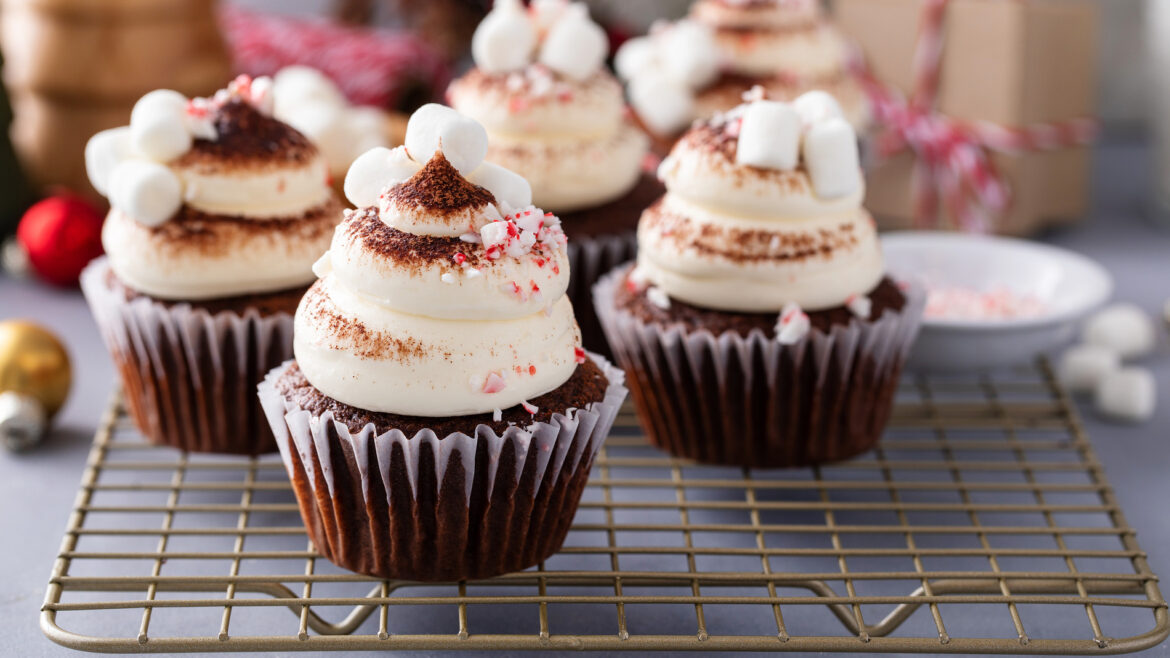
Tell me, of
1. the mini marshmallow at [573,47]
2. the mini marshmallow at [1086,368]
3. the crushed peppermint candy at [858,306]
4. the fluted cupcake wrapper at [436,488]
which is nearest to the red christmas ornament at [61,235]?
the mini marshmallow at [573,47]

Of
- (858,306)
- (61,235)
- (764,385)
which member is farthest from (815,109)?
(61,235)

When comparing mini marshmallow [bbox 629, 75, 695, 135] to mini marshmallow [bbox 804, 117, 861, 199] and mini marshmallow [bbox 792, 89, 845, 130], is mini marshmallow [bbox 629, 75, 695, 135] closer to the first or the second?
mini marshmallow [bbox 792, 89, 845, 130]

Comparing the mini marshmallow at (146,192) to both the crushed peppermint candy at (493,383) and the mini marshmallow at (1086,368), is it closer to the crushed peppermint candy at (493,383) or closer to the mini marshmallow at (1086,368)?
the crushed peppermint candy at (493,383)

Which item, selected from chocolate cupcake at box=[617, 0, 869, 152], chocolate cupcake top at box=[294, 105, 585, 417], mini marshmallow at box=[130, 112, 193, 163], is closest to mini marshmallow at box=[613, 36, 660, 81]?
chocolate cupcake at box=[617, 0, 869, 152]

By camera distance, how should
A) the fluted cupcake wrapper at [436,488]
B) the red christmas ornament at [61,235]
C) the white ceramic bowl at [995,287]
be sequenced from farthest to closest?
1. the red christmas ornament at [61,235]
2. the white ceramic bowl at [995,287]
3. the fluted cupcake wrapper at [436,488]

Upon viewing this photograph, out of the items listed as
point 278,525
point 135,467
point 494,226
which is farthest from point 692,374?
point 135,467

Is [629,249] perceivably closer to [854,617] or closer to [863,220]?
[863,220]

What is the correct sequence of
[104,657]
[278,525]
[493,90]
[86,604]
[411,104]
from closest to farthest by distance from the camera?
1. [86,604]
2. [104,657]
3. [278,525]
4. [493,90]
5. [411,104]
